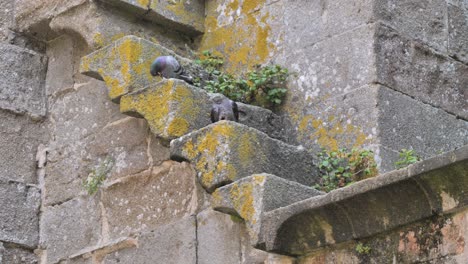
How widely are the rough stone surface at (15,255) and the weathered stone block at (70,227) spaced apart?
3.4 inches

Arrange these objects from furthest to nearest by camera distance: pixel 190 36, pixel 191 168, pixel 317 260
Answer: pixel 190 36
pixel 191 168
pixel 317 260

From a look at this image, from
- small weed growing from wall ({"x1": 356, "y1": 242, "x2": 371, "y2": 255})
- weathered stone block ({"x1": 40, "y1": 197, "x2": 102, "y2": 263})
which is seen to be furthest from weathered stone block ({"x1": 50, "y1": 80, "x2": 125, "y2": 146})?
small weed growing from wall ({"x1": 356, "y1": 242, "x2": 371, "y2": 255})

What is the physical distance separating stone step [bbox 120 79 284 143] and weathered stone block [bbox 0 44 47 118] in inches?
36.7

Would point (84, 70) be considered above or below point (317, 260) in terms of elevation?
above

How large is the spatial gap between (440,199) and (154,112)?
64.7 inches

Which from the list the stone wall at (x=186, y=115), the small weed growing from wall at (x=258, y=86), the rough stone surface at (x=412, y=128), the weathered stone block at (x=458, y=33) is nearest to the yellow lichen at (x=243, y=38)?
the stone wall at (x=186, y=115)

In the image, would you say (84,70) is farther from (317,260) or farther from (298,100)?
(317,260)

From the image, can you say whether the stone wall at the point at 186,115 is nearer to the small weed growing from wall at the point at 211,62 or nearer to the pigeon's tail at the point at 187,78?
the small weed growing from wall at the point at 211,62

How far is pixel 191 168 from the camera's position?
19.0 feet

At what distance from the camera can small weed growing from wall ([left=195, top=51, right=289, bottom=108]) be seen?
20.4ft

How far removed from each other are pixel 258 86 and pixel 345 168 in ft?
2.42

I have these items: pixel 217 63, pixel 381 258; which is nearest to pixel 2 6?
pixel 217 63

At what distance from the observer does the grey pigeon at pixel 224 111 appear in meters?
5.71

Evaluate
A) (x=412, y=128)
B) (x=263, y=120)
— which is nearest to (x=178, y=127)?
(x=263, y=120)
